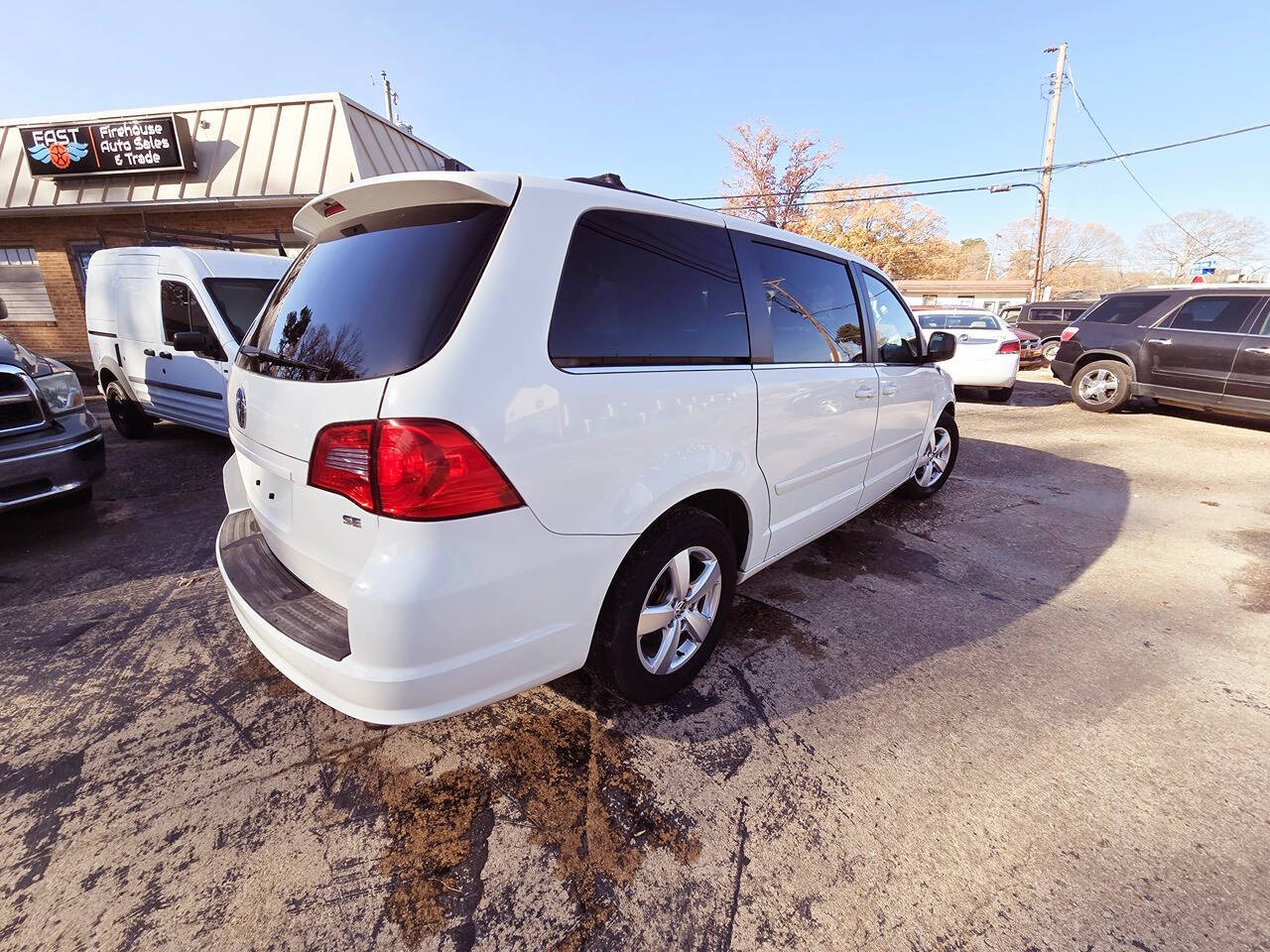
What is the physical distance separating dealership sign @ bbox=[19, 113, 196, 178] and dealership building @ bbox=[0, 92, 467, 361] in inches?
0.8

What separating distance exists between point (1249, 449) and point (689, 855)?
28.7ft

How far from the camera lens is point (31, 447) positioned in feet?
11.1

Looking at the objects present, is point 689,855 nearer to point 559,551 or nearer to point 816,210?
Result: point 559,551

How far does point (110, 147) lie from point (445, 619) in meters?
15.1

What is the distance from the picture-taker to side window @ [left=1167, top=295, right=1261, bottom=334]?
7.12 m

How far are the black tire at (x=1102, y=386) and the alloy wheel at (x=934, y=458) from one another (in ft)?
19.0

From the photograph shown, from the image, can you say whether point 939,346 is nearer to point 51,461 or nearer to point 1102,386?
point 51,461

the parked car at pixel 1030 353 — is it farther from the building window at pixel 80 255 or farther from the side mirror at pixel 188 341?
the building window at pixel 80 255

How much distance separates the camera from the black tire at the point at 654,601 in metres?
1.96

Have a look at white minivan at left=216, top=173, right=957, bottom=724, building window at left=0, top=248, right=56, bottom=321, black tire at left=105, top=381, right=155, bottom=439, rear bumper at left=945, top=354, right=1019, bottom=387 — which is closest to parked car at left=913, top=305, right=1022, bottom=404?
rear bumper at left=945, top=354, right=1019, bottom=387

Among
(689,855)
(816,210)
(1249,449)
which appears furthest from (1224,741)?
(816,210)

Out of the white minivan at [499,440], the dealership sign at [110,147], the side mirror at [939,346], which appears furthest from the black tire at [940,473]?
the dealership sign at [110,147]

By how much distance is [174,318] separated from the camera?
544 centimetres

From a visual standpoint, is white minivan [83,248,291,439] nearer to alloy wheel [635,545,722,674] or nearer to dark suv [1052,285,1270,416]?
alloy wheel [635,545,722,674]
